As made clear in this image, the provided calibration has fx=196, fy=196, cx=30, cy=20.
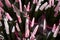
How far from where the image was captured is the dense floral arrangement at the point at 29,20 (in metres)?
0.86

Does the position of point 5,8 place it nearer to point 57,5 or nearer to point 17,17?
point 17,17

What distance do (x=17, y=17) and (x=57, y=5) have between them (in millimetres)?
200

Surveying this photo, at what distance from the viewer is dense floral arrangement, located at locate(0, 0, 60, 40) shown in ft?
2.83

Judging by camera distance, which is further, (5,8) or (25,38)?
(5,8)

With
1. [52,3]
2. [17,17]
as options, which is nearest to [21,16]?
[17,17]

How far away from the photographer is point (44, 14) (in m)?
0.97

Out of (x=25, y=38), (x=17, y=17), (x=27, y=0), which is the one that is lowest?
(x=25, y=38)

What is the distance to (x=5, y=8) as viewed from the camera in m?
1.00

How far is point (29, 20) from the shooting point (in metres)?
0.92

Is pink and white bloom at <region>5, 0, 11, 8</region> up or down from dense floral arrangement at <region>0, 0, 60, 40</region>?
up

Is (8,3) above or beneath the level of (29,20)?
above

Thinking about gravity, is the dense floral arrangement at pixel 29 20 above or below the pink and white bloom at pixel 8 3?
below

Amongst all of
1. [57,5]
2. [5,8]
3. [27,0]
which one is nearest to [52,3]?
[57,5]

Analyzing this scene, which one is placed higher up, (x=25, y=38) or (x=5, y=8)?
(x=5, y=8)
